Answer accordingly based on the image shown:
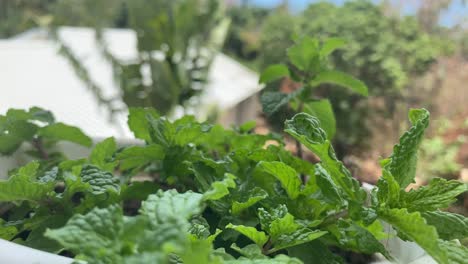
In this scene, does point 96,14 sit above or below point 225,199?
above

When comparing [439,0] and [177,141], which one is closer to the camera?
[177,141]

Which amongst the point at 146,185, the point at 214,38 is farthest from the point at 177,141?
the point at 214,38

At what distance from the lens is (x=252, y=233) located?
10.4 inches

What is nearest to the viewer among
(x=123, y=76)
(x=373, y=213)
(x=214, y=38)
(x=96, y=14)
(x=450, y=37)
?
(x=373, y=213)

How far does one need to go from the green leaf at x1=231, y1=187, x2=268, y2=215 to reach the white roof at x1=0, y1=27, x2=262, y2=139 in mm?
994

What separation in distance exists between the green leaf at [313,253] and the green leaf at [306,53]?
15 centimetres

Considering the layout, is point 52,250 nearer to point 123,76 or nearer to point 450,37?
point 123,76

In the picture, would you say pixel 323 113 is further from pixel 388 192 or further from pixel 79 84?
pixel 79 84

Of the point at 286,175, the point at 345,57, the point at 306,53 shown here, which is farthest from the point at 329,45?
the point at 345,57

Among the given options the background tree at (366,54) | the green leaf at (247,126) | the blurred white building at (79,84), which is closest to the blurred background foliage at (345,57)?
the background tree at (366,54)

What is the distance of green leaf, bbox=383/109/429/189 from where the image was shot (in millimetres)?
276

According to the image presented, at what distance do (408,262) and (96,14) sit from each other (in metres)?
1.50

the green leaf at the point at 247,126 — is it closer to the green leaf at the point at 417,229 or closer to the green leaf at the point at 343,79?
the green leaf at the point at 343,79

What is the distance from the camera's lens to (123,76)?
1459mm
